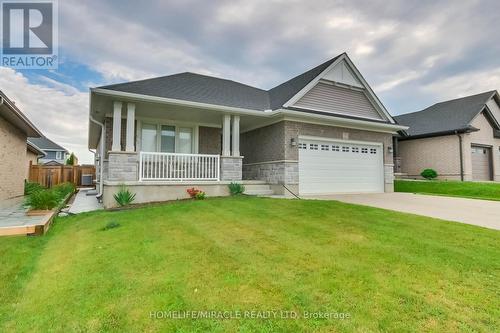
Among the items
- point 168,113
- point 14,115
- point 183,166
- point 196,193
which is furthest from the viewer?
point 168,113

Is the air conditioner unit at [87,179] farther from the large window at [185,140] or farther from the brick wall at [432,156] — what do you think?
the brick wall at [432,156]

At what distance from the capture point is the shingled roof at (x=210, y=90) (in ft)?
31.5

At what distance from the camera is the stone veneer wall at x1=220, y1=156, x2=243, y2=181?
1036cm

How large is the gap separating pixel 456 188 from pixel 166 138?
1416cm

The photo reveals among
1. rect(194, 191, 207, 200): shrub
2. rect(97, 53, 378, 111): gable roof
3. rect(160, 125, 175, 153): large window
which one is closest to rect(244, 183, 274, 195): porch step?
rect(194, 191, 207, 200): shrub

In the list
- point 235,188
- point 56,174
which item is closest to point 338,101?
point 235,188

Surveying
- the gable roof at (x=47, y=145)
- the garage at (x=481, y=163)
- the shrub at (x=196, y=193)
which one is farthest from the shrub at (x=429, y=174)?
the gable roof at (x=47, y=145)

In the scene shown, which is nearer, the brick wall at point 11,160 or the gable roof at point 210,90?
the gable roof at point 210,90

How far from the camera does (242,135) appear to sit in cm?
1406

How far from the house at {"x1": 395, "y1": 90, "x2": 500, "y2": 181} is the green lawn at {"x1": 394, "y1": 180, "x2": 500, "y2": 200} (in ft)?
10.4

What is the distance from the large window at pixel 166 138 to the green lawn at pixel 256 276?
6.48 metres

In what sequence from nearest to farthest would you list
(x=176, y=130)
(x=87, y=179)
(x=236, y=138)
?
(x=236, y=138) → (x=176, y=130) → (x=87, y=179)

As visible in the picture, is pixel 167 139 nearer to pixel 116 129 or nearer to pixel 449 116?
pixel 116 129

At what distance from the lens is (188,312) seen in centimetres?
250
